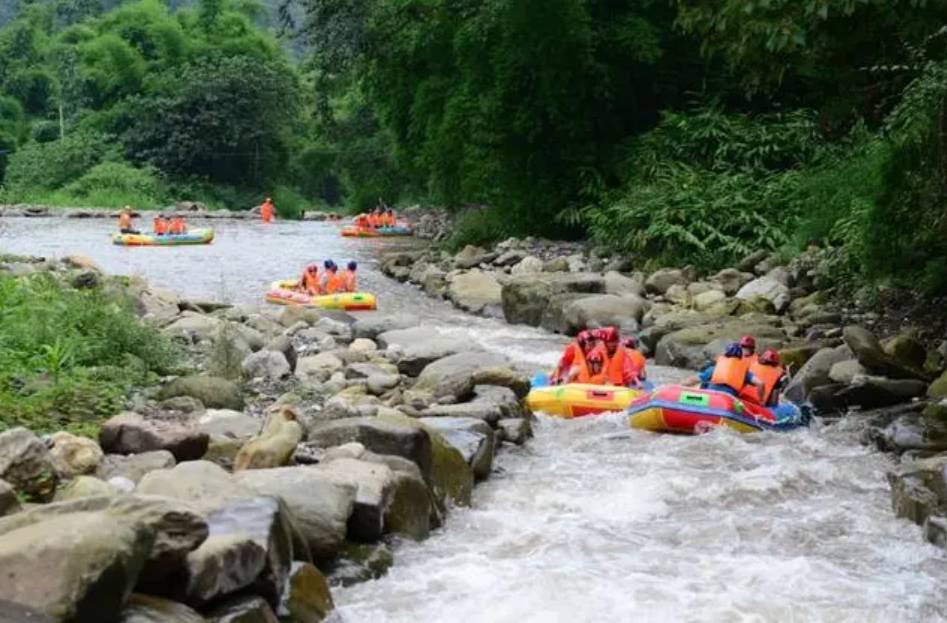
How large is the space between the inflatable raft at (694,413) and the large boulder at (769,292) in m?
5.19

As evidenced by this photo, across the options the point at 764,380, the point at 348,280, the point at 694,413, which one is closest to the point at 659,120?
the point at 348,280

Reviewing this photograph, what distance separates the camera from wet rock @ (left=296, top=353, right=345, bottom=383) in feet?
32.7

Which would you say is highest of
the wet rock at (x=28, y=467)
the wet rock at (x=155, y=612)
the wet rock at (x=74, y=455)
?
the wet rock at (x=28, y=467)

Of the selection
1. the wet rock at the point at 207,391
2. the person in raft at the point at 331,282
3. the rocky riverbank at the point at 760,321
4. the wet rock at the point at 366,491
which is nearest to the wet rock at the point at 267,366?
the wet rock at the point at 207,391

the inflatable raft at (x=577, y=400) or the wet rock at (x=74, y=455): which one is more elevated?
the wet rock at (x=74, y=455)

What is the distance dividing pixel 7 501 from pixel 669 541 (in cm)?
333

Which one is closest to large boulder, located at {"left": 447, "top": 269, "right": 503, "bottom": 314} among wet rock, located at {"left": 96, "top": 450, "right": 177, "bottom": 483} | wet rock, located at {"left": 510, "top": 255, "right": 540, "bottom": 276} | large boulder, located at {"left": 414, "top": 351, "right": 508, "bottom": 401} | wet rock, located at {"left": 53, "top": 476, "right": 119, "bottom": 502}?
wet rock, located at {"left": 510, "top": 255, "right": 540, "bottom": 276}

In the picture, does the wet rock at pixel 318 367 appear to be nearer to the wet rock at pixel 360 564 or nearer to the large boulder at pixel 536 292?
the wet rock at pixel 360 564

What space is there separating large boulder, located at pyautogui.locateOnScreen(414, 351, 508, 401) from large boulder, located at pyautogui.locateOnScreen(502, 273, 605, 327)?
4.23m

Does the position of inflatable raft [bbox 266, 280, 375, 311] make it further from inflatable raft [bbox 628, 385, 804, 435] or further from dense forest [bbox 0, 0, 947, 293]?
inflatable raft [bbox 628, 385, 804, 435]

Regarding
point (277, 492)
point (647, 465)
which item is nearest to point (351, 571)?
point (277, 492)

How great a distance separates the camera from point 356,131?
39.8 meters

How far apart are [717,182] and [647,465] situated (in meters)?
11.8

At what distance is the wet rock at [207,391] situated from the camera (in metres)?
7.88
